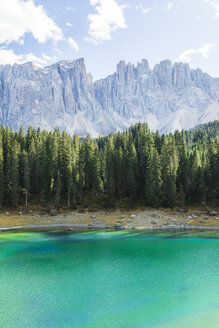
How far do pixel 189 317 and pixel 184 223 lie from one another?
43.8 metres

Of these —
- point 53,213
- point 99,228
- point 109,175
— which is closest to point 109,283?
point 99,228

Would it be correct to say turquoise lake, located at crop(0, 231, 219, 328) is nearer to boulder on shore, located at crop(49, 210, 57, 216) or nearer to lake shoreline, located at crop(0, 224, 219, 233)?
lake shoreline, located at crop(0, 224, 219, 233)

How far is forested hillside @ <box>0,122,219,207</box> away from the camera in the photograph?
72.1 meters

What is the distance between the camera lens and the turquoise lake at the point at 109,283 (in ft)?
67.4

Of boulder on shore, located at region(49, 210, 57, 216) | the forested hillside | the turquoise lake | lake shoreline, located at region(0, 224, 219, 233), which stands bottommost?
the turquoise lake

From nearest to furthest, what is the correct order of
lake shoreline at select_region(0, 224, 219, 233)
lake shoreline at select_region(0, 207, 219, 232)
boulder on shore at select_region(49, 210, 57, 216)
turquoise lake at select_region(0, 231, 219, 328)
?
turquoise lake at select_region(0, 231, 219, 328) < lake shoreline at select_region(0, 224, 219, 233) < lake shoreline at select_region(0, 207, 219, 232) < boulder on shore at select_region(49, 210, 57, 216)

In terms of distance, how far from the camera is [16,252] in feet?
136

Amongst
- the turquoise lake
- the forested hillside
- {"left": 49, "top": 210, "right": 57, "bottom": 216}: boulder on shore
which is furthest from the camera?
the forested hillside

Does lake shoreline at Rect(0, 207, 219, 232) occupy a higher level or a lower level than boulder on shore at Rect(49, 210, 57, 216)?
lower

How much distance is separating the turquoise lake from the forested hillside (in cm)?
2453

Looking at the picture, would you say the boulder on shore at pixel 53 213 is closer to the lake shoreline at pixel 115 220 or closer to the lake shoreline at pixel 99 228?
the lake shoreline at pixel 115 220

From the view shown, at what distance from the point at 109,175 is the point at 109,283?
49.1m

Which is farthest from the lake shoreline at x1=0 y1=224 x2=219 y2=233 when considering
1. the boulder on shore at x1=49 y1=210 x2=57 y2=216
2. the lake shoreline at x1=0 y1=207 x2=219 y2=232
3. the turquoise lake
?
the turquoise lake

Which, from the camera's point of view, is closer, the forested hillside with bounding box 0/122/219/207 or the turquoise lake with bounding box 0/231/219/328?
the turquoise lake with bounding box 0/231/219/328
